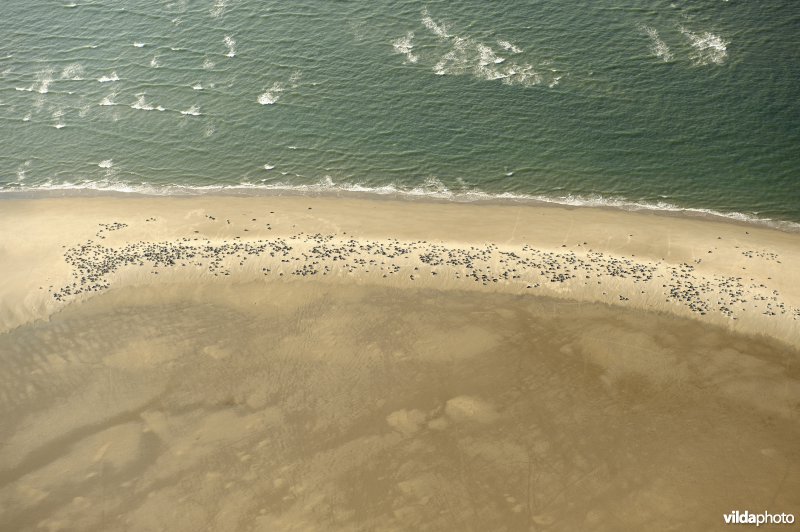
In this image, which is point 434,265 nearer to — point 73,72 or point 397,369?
point 397,369

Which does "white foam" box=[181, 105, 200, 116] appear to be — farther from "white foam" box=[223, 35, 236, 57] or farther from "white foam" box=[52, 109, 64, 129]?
"white foam" box=[52, 109, 64, 129]

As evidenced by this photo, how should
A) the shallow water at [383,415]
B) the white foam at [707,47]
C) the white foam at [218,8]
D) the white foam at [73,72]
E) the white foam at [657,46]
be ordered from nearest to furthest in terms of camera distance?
the shallow water at [383,415]
the white foam at [707,47]
the white foam at [657,46]
the white foam at [73,72]
the white foam at [218,8]

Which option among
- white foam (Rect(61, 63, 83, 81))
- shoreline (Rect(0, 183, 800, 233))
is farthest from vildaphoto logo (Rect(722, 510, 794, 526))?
white foam (Rect(61, 63, 83, 81))

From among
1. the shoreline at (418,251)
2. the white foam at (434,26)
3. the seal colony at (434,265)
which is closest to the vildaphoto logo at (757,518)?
the shoreline at (418,251)

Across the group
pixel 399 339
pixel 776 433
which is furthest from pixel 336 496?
pixel 776 433

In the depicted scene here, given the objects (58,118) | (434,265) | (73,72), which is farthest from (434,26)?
(58,118)

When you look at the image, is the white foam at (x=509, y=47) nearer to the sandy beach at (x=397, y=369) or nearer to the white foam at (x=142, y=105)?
the sandy beach at (x=397, y=369)
